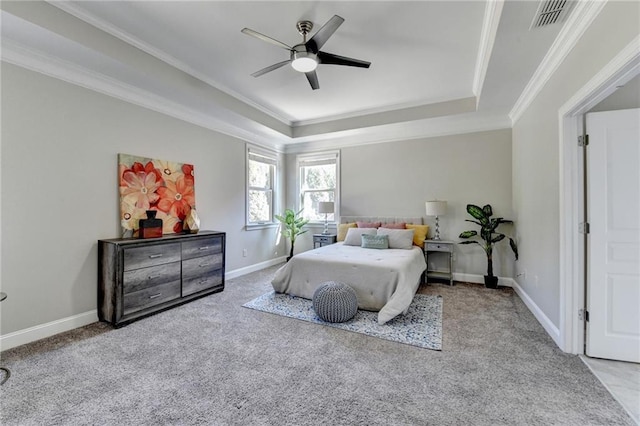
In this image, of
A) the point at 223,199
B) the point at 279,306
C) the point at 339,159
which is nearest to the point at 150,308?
the point at 279,306

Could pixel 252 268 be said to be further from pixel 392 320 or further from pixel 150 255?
pixel 392 320

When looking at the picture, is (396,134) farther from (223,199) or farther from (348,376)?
(348,376)

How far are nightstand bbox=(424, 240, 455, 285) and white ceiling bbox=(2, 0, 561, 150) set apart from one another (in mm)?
1991

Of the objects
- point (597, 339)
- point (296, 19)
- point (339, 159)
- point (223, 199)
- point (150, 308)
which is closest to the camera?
point (597, 339)

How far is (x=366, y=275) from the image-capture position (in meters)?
3.16

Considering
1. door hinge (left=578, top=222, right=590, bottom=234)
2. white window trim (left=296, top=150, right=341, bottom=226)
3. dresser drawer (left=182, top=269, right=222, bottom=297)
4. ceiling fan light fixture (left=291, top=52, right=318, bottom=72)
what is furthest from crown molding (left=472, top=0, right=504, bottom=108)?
dresser drawer (left=182, top=269, right=222, bottom=297)

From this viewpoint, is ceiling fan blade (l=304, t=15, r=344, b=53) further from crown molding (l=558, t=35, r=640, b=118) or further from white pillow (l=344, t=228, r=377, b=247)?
white pillow (l=344, t=228, r=377, b=247)

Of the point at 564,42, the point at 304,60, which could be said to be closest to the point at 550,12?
the point at 564,42

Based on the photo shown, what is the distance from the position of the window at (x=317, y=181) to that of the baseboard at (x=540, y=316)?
3.26 m

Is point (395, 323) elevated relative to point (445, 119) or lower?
lower

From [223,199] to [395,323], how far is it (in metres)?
3.27

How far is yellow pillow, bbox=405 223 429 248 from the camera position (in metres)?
4.58

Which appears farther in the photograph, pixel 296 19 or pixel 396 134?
pixel 396 134

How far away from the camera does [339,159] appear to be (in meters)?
5.54
